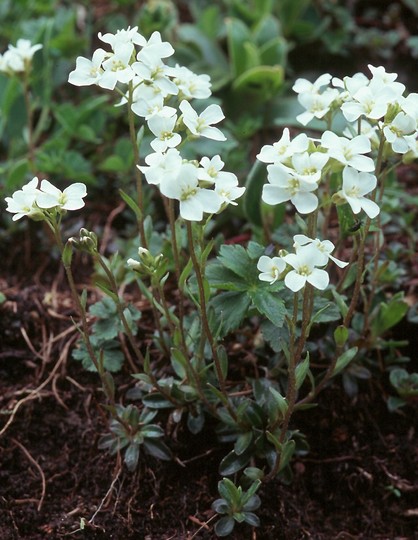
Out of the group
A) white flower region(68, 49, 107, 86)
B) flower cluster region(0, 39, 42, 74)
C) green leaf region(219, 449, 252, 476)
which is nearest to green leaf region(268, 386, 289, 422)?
green leaf region(219, 449, 252, 476)

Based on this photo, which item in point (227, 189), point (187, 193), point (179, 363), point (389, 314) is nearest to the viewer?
point (187, 193)

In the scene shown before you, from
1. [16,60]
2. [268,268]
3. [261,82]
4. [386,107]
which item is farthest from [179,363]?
[261,82]

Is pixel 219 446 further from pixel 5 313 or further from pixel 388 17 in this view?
pixel 388 17

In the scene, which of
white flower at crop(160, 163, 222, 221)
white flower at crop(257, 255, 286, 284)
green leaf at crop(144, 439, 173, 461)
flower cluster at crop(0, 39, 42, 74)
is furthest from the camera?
flower cluster at crop(0, 39, 42, 74)

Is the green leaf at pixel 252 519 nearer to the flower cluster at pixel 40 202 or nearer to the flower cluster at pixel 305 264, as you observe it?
the flower cluster at pixel 305 264

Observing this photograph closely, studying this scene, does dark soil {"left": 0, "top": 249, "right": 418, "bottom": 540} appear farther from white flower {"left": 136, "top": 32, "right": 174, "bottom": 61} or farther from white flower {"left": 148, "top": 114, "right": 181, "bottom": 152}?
white flower {"left": 136, "top": 32, "right": 174, "bottom": 61}

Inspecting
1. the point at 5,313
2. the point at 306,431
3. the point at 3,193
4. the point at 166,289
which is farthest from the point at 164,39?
Answer: the point at 306,431

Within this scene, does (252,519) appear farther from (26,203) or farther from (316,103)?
(316,103)
